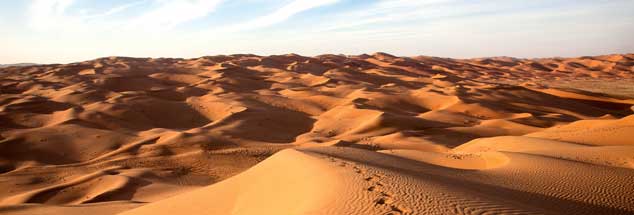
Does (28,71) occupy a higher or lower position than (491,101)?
higher

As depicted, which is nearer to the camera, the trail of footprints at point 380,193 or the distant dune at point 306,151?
the trail of footprints at point 380,193

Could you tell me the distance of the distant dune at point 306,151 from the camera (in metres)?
6.74

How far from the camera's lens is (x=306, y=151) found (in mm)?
10266

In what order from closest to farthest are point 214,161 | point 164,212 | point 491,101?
1. point 164,212
2. point 214,161
3. point 491,101

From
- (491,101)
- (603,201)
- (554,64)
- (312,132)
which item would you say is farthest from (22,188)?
(554,64)

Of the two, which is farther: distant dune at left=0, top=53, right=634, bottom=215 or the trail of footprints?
distant dune at left=0, top=53, right=634, bottom=215

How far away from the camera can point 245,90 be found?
29828 mm

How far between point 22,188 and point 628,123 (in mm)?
18285

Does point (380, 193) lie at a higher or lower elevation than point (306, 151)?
higher

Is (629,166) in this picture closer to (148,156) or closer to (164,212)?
(164,212)

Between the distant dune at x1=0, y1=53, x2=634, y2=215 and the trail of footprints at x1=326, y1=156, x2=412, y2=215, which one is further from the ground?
the trail of footprints at x1=326, y1=156, x2=412, y2=215

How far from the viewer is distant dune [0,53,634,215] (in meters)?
6.74

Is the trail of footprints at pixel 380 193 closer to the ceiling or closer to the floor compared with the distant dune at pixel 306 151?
closer to the ceiling

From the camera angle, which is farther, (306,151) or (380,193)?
(306,151)
